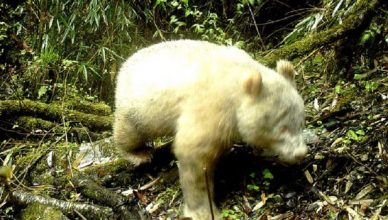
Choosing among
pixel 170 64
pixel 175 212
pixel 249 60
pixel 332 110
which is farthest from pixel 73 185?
pixel 332 110

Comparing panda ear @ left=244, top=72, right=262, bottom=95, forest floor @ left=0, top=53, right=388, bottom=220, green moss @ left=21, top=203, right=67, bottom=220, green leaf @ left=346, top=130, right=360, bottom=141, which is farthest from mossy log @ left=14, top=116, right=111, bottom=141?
green leaf @ left=346, top=130, right=360, bottom=141

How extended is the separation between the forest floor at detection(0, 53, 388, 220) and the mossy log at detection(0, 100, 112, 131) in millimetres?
752

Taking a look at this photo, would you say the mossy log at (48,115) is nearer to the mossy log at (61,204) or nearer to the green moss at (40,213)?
the mossy log at (61,204)

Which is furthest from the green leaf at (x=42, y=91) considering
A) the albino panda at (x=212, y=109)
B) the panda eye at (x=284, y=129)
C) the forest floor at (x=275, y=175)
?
the panda eye at (x=284, y=129)

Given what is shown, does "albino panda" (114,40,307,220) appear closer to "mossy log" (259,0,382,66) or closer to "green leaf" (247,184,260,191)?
"green leaf" (247,184,260,191)

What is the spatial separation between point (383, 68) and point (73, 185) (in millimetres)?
3552

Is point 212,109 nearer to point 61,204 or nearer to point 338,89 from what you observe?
point 61,204

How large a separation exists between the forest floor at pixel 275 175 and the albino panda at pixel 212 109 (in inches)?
13.0

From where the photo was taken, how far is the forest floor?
435 cm

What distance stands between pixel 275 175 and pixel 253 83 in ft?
3.29

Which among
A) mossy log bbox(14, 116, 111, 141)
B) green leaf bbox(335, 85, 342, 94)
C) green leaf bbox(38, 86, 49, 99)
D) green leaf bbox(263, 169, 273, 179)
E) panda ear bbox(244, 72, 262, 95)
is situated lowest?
green leaf bbox(38, 86, 49, 99)

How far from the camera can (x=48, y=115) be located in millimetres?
6758

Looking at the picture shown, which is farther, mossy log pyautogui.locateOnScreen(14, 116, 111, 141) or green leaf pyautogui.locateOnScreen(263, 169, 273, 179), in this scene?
Answer: mossy log pyautogui.locateOnScreen(14, 116, 111, 141)

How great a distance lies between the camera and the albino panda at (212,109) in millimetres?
4238
